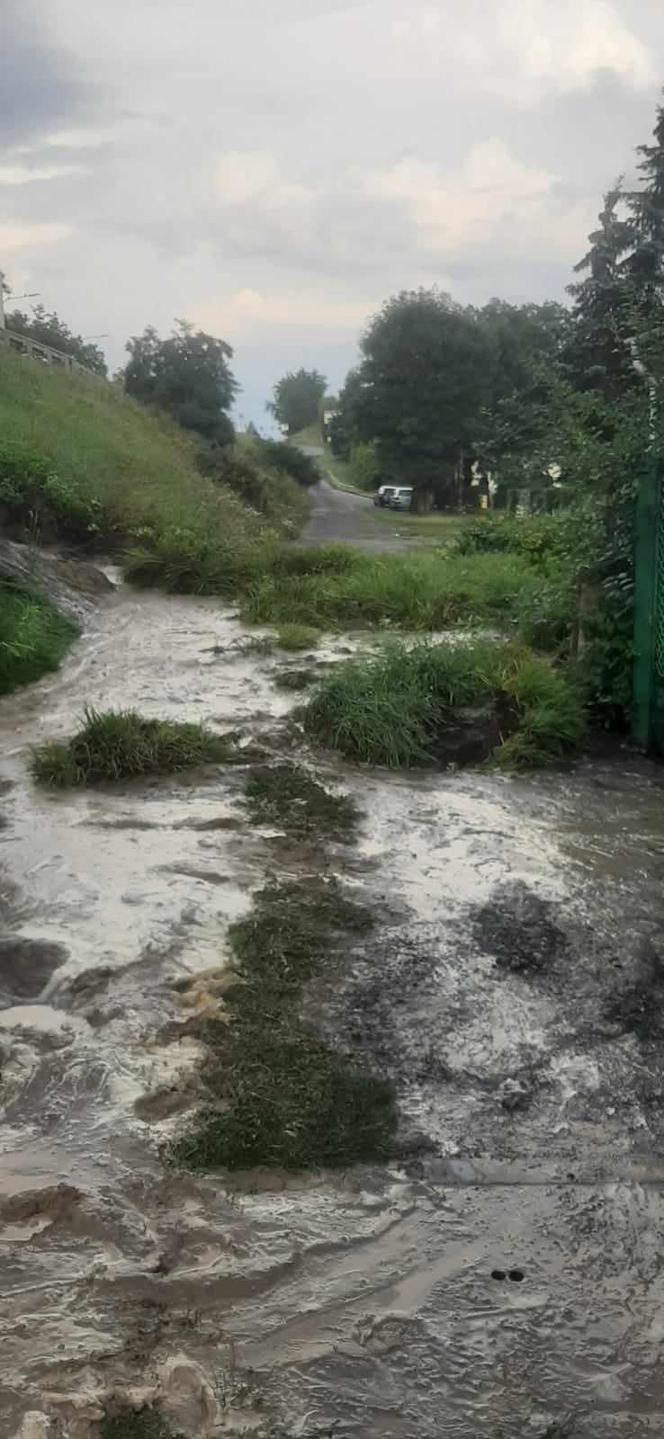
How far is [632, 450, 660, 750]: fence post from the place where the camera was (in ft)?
23.3

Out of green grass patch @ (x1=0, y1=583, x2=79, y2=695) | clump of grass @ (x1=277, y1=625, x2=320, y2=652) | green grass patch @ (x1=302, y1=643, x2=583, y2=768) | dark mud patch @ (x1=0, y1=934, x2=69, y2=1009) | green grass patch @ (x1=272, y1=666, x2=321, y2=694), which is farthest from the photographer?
clump of grass @ (x1=277, y1=625, x2=320, y2=652)

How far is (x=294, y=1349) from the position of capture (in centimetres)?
271

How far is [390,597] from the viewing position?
12.7 meters

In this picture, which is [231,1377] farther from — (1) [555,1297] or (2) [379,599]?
(2) [379,599]

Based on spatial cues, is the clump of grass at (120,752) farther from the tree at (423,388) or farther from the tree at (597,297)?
the tree at (423,388)

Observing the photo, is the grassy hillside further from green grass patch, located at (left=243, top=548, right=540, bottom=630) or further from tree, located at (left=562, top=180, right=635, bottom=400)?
tree, located at (left=562, top=180, right=635, bottom=400)

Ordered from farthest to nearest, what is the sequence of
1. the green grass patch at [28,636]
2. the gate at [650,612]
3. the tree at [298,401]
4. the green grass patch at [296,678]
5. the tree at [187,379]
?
1. the tree at [298,401]
2. the tree at [187,379]
3. the green grass patch at [28,636]
4. the green grass patch at [296,678]
5. the gate at [650,612]

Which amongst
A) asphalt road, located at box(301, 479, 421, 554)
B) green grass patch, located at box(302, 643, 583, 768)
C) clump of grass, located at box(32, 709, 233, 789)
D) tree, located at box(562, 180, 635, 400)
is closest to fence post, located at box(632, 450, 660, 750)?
green grass patch, located at box(302, 643, 583, 768)

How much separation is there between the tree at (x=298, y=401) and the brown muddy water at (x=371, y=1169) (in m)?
89.6

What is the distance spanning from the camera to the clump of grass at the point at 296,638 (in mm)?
11094

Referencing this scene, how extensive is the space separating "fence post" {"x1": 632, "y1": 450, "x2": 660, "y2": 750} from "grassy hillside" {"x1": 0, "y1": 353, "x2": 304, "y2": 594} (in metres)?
7.54

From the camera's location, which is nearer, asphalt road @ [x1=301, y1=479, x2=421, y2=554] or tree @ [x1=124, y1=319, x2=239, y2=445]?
asphalt road @ [x1=301, y1=479, x2=421, y2=554]

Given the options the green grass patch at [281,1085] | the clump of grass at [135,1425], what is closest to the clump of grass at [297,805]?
the green grass patch at [281,1085]

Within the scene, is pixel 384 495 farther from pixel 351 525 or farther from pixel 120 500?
pixel 120 500
